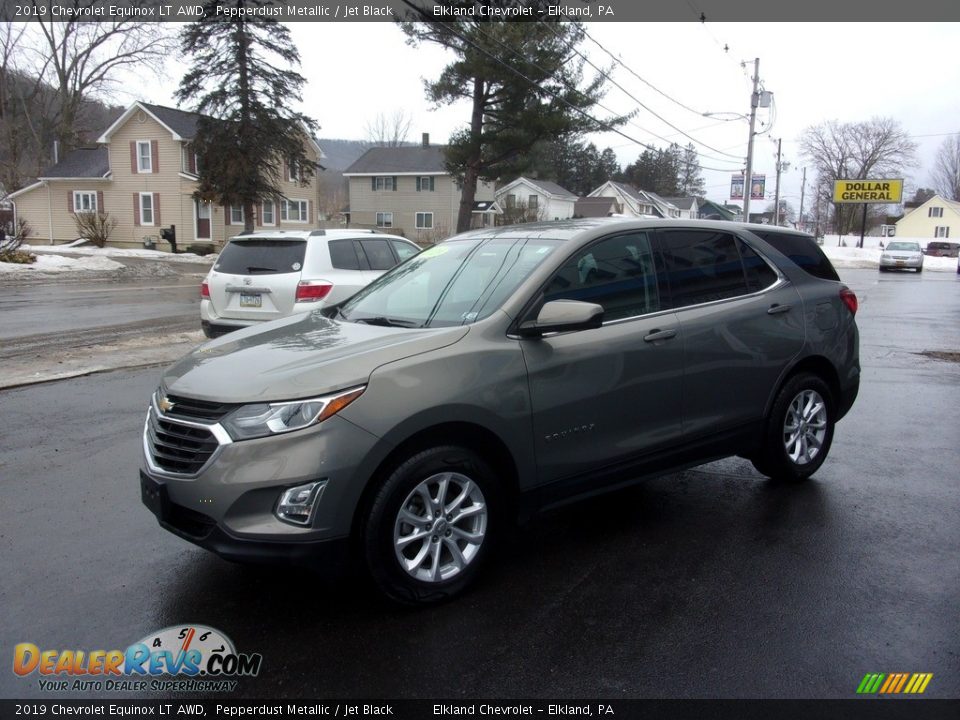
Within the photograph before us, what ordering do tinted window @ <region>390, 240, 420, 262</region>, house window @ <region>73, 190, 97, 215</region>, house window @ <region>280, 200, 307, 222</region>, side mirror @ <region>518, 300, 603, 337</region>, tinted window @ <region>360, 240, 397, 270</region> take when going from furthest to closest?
house window @ <region>280, 200, 307, 222</region>
house window @ <region>73, 190, 97, 215</region>
tinted window @ <region>390, 240, 420, 262</region>
tinted window @ <region>360, 240, 397, 270</region>
side mirror @ <region>518, 300, 603, 337</region>

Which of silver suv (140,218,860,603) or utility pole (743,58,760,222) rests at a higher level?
utility pole (743,58,760,222)

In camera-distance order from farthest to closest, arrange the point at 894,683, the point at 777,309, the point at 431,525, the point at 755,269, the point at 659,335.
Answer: the point at 755,269, the point at 777,309, the point at 659,335, the point at 431,525, the point at 894,683

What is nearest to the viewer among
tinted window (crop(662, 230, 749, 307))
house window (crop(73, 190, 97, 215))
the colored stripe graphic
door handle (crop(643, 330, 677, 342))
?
the colored stripe graphic

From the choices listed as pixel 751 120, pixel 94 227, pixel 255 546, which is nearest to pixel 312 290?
pixel 255 546

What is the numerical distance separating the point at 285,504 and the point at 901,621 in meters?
2.85

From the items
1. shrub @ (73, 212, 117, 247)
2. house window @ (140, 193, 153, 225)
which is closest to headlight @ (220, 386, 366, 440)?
shrub @ (73, 212, 117, 247)

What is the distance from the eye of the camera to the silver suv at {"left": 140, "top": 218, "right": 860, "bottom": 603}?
10.5 ft

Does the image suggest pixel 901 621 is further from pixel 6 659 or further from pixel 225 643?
pixel 6 659

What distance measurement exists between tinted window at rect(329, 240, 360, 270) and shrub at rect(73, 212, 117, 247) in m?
37.7

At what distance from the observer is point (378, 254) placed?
10023mm

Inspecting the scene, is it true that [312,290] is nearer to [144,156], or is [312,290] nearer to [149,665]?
[149,665]

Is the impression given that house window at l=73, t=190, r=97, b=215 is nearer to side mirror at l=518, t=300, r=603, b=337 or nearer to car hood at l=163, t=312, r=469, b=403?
car hood at l=163, t=312, r=469, b=403

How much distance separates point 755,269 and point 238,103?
3293cm

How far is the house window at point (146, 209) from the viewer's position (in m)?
42.8
